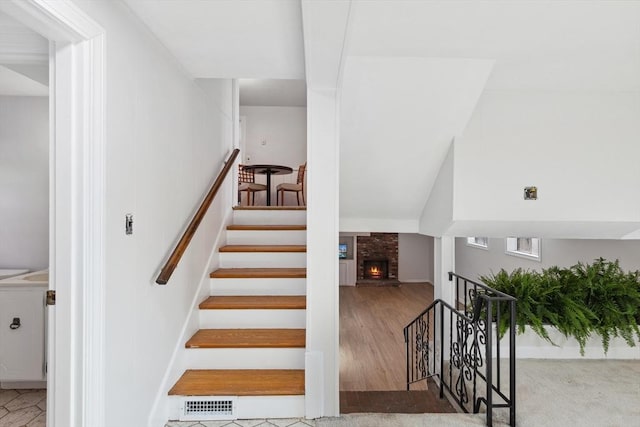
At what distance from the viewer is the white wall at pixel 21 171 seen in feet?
9.24

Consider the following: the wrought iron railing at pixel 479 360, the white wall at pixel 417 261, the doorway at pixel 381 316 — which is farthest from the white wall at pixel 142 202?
the white wall at pixel 417 261

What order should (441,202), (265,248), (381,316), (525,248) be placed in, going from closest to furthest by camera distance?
(265,248)
(441,202)
(525,248)
(381,316)

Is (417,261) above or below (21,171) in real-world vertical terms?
below

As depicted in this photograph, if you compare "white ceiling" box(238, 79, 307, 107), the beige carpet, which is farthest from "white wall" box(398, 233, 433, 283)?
the beige carpet

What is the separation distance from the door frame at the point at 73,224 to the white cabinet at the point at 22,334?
1211 mm

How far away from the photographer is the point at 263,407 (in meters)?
2.22

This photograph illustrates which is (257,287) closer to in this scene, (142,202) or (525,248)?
(142,202)

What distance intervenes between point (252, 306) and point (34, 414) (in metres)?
1.47

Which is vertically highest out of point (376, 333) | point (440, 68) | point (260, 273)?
point (440, 68)

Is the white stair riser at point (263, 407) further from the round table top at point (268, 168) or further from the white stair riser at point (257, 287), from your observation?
the round table top at point (268, 168)

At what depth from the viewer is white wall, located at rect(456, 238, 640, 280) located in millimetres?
4438

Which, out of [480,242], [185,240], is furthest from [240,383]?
[480,242]

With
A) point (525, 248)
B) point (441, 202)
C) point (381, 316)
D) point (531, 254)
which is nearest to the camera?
point (441, 202)

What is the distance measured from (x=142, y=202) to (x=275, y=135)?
4748mm
